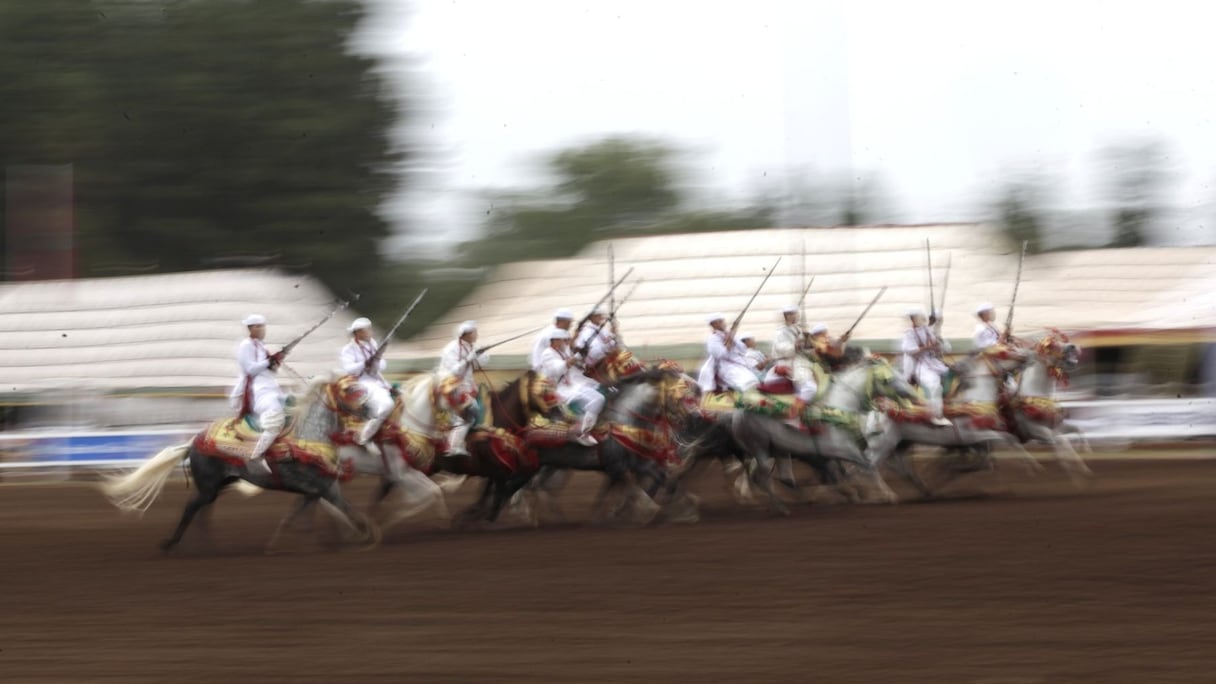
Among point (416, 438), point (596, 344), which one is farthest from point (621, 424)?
point (416, 438)

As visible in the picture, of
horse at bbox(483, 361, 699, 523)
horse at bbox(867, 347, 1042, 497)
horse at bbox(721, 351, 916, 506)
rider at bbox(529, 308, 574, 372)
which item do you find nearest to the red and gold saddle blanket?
horse at bbox(483, 361, 699, 523)

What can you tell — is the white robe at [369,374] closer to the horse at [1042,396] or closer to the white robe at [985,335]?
the horse at [1042,396]

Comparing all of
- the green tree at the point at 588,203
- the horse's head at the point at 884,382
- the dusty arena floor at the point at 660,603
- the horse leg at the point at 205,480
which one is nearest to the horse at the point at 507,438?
the dusty arena floor at the point at 660,603

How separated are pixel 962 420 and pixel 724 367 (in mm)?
2549

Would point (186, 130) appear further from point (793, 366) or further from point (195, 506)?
point (195, 506)

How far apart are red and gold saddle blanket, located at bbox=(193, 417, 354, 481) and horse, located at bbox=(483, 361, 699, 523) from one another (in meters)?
2.17

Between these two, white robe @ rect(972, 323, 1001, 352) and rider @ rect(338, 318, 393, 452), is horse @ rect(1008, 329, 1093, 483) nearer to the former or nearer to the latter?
white robe @ rect(972, 323, 1001, 352)

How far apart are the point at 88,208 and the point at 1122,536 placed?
34.9 meters

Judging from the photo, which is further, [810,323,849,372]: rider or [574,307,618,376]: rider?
[810,323,849,372]: rider

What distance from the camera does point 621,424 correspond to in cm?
1630

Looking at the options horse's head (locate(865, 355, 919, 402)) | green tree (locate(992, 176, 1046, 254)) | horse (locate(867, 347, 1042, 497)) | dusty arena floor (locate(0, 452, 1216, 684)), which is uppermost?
green tree (locate(992, 176, 1046, 254))

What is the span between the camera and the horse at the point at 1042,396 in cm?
1884

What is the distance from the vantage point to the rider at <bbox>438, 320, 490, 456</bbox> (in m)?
15.7

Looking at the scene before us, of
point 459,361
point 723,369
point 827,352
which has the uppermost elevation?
point 459,361
